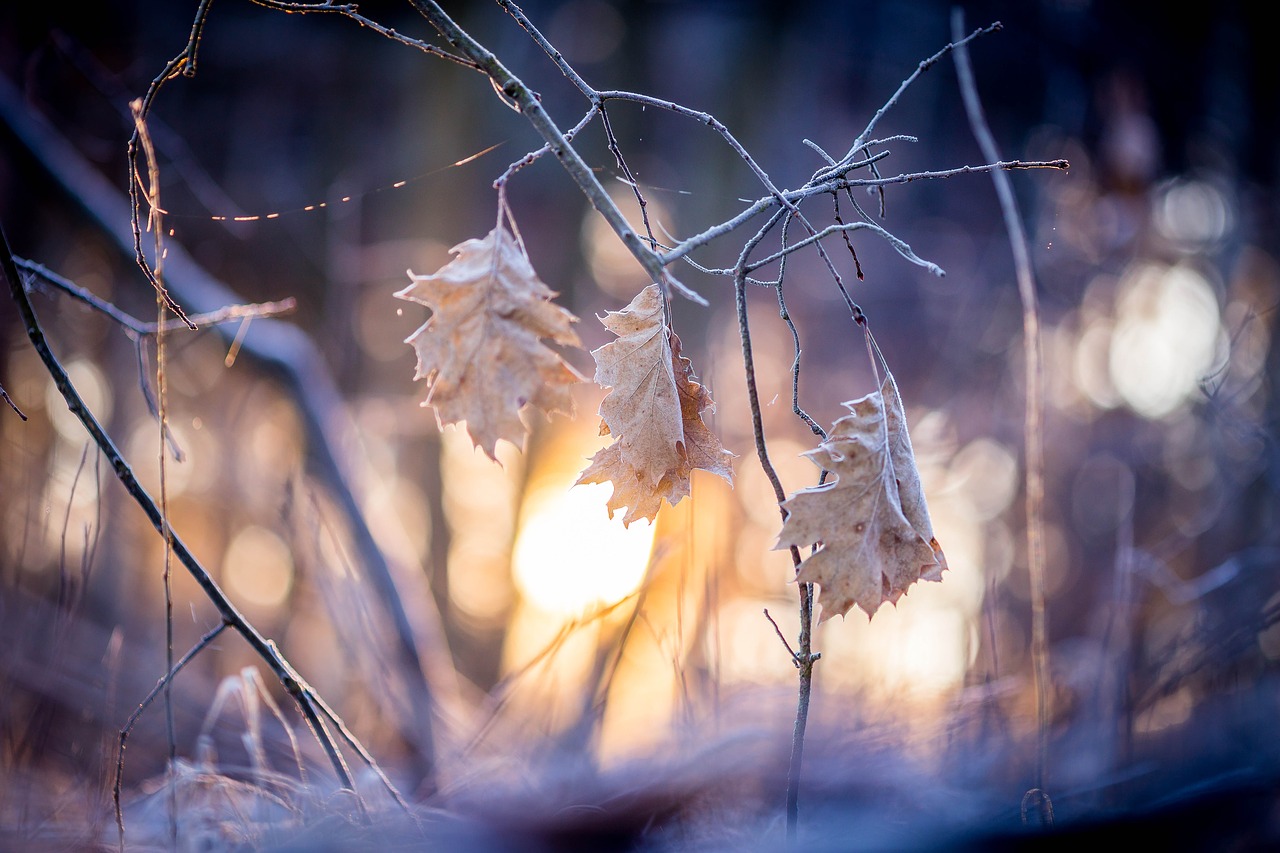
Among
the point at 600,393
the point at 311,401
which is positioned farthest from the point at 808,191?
the point at 600,393

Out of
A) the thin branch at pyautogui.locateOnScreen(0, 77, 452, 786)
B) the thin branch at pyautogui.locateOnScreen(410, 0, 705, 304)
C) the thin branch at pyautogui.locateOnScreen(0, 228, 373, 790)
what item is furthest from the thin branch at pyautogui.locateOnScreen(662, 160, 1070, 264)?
the thin branch at pyautogui.locateOnScreen(0, 77, 452, 786)

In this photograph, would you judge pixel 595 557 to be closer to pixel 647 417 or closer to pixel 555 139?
pixel 647 417

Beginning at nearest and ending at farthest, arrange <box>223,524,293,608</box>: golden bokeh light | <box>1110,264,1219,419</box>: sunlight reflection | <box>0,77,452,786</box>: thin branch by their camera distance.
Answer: <box>0,77,452,786</box>: thin branch
<box>1110,264,1219,419</box>: sunlight reflection
<box>223,524,293,608</box>: golden bokeh light

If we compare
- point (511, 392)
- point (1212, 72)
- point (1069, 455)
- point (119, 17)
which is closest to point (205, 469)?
point (119, 17)

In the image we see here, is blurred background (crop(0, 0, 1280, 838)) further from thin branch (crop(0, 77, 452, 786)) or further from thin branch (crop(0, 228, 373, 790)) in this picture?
thin branch (crop(0, 228, 373, 790))

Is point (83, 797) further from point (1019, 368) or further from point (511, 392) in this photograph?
point (1019, 368)

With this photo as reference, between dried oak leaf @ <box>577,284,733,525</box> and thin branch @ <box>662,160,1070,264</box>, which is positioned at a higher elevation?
thin branch @ <box>662,160,1070,264</box>

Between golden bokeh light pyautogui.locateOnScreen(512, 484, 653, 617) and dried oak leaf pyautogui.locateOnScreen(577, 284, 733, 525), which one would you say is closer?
dried oak leaf pyautogui.locateOnScreen(577, 284, 733, 525)
